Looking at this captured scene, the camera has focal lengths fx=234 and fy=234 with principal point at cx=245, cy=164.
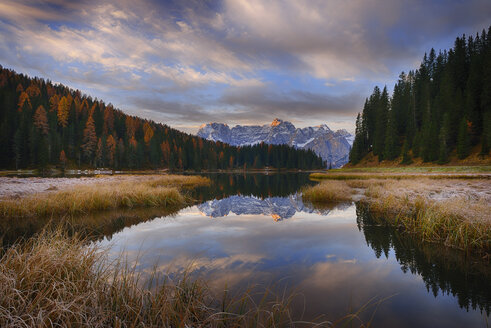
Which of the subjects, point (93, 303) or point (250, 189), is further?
point (250, 189)

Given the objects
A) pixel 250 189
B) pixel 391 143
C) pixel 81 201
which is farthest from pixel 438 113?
pixel 81 201

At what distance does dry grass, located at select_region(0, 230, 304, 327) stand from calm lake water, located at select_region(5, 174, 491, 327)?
1207mm

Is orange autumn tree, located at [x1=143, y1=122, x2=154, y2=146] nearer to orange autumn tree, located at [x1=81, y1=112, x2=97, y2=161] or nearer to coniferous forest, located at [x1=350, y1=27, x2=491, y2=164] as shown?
orange autumn tree, located at [x1=81, y1=112, x2=97, y2=161]

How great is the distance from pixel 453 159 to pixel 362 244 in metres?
59.4

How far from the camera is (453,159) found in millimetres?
52125

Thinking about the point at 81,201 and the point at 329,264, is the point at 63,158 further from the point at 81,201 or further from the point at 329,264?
the point at 329,264

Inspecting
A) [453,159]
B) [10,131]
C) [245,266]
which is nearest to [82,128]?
[10,131]

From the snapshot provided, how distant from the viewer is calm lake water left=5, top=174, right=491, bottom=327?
17.0 feet

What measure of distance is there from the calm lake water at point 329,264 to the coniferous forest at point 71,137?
90.6 metres

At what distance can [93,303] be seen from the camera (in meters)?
3.71

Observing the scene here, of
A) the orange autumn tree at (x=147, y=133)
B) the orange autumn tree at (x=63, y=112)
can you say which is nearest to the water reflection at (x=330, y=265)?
the orange autumn tree at (x=63, y=112)

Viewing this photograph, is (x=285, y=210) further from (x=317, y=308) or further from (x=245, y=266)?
(x=317, y=308)

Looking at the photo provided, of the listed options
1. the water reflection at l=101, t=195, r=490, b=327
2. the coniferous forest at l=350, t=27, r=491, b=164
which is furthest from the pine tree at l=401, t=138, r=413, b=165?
the water reflection at l=101, t=195, r=490, b=327

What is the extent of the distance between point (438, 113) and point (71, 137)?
127m
